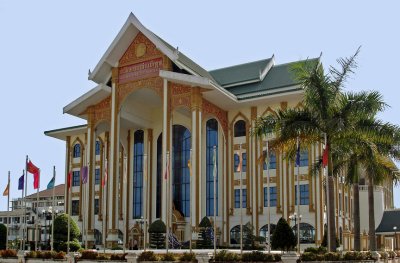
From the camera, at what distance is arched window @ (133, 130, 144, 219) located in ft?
163

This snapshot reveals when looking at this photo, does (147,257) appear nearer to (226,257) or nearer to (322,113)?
(226,257)

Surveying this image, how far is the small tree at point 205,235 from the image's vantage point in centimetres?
3825

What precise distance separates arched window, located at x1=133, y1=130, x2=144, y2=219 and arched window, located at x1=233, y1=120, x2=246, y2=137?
9.31 metres

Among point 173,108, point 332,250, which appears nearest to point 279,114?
point 332,250

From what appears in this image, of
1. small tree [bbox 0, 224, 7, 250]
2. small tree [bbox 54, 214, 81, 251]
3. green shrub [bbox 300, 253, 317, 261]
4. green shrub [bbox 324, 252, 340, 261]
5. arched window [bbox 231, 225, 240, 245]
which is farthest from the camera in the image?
arched window [bbox 231, 225, 240, 245]

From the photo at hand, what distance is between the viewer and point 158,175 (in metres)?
48.8

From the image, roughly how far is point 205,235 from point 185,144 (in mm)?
11051

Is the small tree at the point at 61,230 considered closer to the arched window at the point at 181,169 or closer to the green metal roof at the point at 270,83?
the arched window at the point at 181,169

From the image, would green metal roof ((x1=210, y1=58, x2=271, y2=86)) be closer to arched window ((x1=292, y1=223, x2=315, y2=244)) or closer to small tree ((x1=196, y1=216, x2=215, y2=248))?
arched window ((x1=292, y1=223, x2=315, y2=244))

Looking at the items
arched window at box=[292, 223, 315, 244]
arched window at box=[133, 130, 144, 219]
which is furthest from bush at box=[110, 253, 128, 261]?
arched window at box=[133, 130, 144, 219]

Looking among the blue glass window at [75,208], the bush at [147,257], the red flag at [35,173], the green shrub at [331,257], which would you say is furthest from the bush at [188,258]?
the blue glass window at [75,208]

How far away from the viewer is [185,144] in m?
47.6

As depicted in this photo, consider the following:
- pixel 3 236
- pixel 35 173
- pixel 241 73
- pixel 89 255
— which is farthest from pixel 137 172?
pixel 89 255

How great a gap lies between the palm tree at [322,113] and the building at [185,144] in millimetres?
14055
